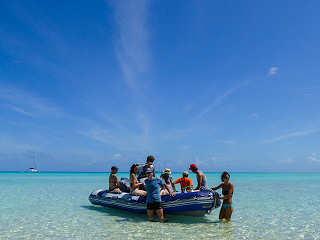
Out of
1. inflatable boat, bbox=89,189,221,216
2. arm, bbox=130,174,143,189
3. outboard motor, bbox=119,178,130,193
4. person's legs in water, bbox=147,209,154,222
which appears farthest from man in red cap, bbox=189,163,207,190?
outboard motor, bbox=119,178,130,193

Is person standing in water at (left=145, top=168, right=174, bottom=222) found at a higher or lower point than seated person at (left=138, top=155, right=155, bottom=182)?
lower

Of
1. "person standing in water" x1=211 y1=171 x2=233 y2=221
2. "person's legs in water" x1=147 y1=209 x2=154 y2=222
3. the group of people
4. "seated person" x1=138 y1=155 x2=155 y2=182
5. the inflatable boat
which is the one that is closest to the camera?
"person standing in water" x1=211 y1=171 x2=233 y2=221

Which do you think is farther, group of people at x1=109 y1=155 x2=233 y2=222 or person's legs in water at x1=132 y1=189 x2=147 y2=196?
person's legs in water at x1=132 y1=189 x2=147 y2=196

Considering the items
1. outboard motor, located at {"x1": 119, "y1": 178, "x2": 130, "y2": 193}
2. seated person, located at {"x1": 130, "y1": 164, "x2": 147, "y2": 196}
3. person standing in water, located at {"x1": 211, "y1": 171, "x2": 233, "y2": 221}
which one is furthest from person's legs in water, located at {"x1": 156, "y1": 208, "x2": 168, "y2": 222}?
outboard motor, located at {"x1": 119, "y1": 178, "x2": 130, "y2": 193}

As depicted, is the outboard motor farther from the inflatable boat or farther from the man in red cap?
the man in red cap

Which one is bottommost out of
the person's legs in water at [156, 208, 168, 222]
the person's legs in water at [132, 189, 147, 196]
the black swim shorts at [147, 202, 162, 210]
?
the person's legs in water at [156, 208, 168, 222]

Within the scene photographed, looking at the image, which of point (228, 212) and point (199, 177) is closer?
point (228, 212)

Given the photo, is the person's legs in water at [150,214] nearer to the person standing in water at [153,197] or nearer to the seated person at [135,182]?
the person standing in water at [153,197]

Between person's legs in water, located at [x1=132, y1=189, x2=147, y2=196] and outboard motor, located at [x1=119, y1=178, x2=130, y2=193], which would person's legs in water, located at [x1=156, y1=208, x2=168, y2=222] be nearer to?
person's legs in water, located at [x1=132, y1=189, x2=147, y2=196]

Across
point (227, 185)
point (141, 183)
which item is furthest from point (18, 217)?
point (227, 185)

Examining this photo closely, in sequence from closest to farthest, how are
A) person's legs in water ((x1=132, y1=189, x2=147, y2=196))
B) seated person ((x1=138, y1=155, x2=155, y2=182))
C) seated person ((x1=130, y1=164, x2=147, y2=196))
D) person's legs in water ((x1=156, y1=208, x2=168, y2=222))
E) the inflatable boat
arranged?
the inflatable boat
person's legs in water ((x1=156, y1=208, x2=168, y2=222))
seated person ((x1=130, y1=164, x2=147, y2=196))
person's legs in water ((x1=132, y1=189, x2=147, y2=196))
seated person ((x1=138, y1=155, x2=155, y2=182))

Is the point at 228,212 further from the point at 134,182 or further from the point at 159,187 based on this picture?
the point at 134,182

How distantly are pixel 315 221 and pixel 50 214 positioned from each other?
9.26 meters

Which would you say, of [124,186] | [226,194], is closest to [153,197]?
[226,194]
